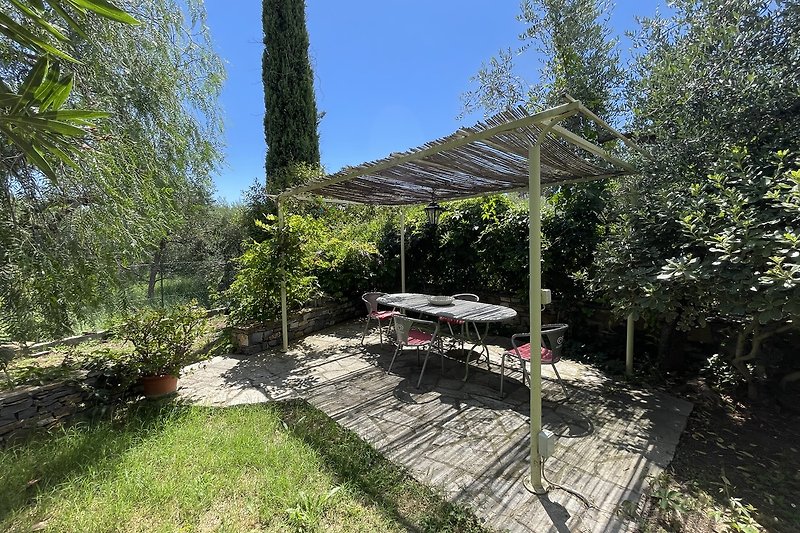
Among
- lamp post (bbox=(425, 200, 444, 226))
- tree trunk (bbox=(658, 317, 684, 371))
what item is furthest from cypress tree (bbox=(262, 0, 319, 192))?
tree trunk (bbox=(658, 317, 684, 371))

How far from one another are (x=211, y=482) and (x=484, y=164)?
12.2 ft

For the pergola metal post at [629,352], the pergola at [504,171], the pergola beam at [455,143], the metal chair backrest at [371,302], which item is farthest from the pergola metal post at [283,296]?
the pergola metal post at [629,352]

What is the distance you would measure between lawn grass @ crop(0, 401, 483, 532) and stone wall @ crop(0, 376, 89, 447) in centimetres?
23

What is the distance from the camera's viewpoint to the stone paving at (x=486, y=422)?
89.4 inches

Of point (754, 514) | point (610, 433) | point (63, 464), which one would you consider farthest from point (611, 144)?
point (63, 464)

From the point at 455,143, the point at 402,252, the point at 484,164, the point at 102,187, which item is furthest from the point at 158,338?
the point at 402,252

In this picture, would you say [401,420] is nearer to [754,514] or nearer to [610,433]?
[610,433]

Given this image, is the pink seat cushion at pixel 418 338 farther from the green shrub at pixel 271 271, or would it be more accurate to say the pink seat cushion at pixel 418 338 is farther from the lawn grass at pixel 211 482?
the green shrub at pixel 271 271

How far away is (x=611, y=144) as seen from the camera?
6148mm

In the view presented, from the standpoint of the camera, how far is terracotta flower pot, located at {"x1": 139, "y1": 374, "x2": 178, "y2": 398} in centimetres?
371

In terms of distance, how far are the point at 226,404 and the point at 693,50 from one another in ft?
19.4

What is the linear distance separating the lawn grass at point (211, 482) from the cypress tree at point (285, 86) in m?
8.73

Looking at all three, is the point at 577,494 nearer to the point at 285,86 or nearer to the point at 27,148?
the point at 27,148

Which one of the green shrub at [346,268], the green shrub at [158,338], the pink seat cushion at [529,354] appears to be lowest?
the pink seat cushion at [529,354]
